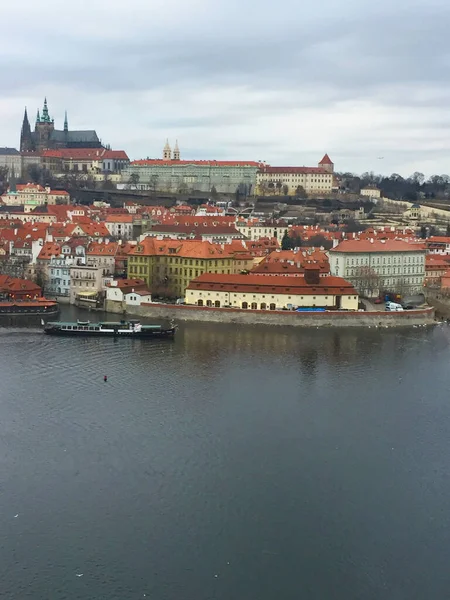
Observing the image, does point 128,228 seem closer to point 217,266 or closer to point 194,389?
point 217,266

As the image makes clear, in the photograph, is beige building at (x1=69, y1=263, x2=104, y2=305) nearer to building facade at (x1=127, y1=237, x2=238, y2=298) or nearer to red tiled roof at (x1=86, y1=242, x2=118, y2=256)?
building facade at (x1=127, y1=237, x2=238, y2=298)

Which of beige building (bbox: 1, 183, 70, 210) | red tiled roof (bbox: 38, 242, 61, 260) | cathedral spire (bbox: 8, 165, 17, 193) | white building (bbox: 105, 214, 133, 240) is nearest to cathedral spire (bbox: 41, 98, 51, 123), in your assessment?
cathedral spire (bbox: 8, 165, 17, 193)

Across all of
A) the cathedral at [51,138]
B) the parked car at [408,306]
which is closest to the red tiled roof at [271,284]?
the parked car at [408,306]

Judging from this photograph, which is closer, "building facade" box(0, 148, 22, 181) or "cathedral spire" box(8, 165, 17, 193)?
"cathedral spire" box(8, 165, 17, 193)

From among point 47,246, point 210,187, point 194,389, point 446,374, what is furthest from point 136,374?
point 210,187

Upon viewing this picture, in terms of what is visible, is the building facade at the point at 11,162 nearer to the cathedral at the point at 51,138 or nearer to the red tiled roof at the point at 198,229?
the cathedral at the point at 51,138

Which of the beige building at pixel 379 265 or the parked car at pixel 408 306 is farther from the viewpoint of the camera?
the beige building at pixel 379 265

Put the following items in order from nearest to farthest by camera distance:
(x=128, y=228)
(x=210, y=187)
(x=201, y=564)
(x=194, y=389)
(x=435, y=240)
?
(x=201, y=564)
(x=194, y=389)
(x=435, y=240)
(x=128, y=228)
(x=210, y=187)
